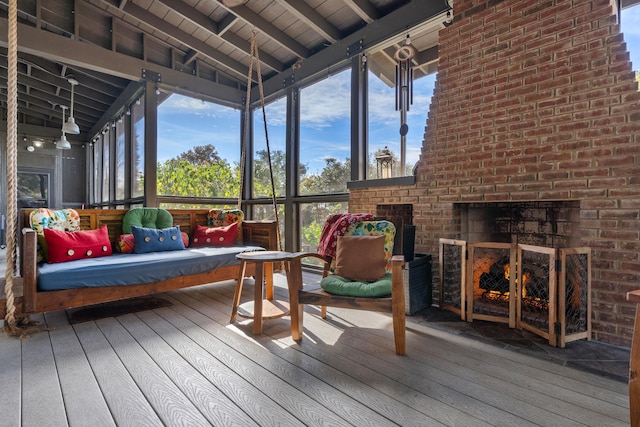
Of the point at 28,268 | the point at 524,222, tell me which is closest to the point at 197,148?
the point at 28,268

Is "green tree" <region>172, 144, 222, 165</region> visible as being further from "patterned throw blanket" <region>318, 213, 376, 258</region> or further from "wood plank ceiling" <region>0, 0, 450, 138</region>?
"patterned throw blanket" <region>318, 213, 376, 258</region>

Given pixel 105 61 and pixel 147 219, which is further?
pixel 105 61

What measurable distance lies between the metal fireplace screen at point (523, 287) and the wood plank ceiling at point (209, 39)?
2.28 meters

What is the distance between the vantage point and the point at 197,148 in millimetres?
5898

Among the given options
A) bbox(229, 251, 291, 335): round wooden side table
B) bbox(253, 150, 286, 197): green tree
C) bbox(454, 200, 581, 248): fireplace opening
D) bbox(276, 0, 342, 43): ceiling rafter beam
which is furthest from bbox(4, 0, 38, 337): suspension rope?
bbox(454, 200, 581, 248): fireplace opening

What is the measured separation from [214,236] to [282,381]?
8.73 ft

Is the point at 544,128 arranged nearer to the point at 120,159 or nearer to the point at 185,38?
the point at 185,38

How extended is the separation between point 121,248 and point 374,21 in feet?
12.7

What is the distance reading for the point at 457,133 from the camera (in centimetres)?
308

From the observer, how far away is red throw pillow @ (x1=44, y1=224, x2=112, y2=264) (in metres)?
2.87

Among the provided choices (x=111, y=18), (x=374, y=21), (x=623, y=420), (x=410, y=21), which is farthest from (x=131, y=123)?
(x=623, y=420)

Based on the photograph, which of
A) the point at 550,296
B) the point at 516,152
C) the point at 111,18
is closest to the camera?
the point at 550,296

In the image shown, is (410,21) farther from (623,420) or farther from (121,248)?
(121,248)

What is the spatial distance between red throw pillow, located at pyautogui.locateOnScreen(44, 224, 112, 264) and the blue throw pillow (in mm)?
263
